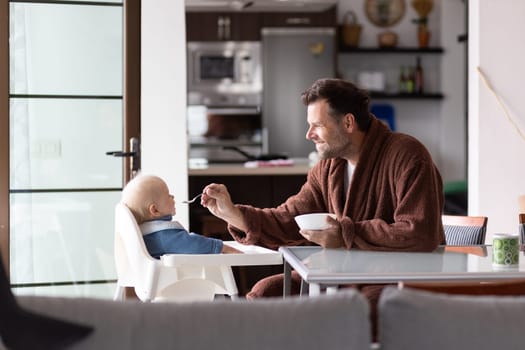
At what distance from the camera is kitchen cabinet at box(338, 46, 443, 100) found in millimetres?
8997

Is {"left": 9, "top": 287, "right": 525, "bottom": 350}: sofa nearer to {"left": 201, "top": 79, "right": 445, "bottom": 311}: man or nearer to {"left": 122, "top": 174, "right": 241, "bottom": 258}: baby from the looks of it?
{"left": 201, "top": 79, "right": 445, "bottom": 311}: man

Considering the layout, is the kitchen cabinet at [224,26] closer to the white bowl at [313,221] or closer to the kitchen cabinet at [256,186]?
the kitchen cabinet at [256,186]

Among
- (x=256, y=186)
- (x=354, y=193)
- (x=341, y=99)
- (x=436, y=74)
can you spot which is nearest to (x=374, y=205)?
(x=354, y=193)

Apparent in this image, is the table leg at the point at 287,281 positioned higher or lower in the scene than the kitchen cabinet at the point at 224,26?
lower

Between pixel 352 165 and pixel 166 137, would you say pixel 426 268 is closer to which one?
pixel 352 165

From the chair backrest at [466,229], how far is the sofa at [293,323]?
86.4 inches

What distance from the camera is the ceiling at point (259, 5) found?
7.87 m

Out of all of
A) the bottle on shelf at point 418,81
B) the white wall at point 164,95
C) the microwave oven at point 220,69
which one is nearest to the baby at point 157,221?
the white wall at point 164,95

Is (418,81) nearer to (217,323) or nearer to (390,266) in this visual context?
(390,266)

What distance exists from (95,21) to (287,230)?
5.94 ft

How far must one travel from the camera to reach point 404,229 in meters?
2.92

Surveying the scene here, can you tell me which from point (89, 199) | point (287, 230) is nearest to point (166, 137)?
point (89, 199)

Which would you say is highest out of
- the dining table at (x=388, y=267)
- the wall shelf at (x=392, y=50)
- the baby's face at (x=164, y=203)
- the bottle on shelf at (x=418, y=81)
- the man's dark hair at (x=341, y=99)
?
the wall shelf at (x=392, y=50)

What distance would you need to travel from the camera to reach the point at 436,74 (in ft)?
30.2
